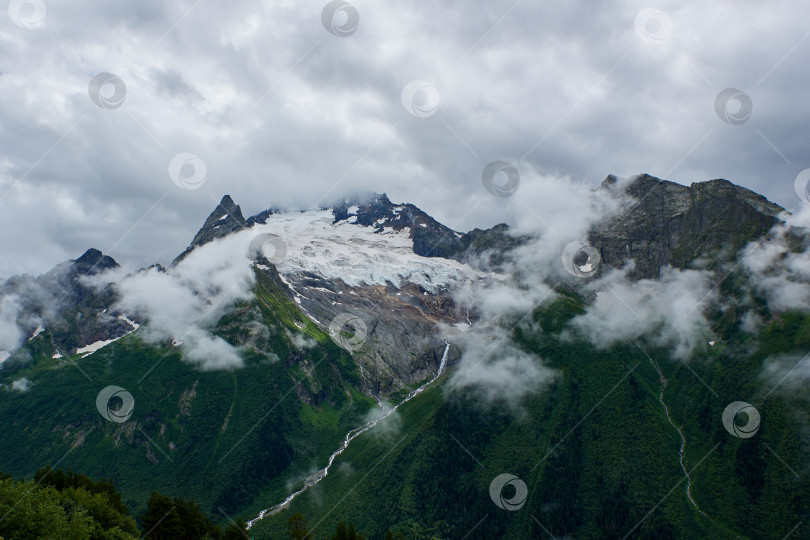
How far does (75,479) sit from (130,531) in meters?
23.2

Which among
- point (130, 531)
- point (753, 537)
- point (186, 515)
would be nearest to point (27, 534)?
point (130, 531)

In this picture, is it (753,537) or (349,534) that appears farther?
(753,537)

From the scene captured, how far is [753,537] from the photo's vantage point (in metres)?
199

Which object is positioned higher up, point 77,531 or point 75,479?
point 77,531

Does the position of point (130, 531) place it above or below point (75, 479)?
above

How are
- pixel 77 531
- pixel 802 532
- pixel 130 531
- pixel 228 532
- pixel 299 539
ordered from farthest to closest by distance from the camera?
pixel 802 532, pixel 228 532, pixel 299 539, pixel 130 531, pixel 77 531

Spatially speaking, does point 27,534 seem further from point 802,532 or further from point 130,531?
point 802,532

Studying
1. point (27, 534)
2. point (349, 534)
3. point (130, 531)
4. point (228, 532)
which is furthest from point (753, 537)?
point (27, 534)

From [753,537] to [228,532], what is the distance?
712 feet

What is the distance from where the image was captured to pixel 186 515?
8169 centimetres

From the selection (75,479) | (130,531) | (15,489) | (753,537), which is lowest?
(75,479)

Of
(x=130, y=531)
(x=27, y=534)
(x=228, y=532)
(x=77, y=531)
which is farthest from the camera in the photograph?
(x=228, y=532)

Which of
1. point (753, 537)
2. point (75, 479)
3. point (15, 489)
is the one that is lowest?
point (75, 479)

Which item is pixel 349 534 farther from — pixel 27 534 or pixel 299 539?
pixel 27 534
